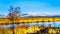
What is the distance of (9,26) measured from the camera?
10.7ft

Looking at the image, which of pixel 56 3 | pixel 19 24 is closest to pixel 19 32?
pixel 19 24

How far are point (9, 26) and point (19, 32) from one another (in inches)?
8.1

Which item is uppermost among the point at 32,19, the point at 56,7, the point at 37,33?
the point at 56,7

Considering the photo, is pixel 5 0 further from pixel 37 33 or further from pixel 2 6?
pixel 37 33

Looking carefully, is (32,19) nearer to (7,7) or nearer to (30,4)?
(30,4)

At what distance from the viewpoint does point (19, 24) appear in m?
3.28

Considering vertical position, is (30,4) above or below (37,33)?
above

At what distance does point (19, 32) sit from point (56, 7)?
2.59 ft

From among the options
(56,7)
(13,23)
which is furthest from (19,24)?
(56,7)

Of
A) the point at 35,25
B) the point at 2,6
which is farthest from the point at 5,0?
the point at 35,25

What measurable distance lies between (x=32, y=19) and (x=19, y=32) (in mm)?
324

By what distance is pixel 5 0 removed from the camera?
3.26 m

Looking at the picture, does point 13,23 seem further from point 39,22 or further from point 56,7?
point 56,7

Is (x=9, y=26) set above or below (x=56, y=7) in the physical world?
below
